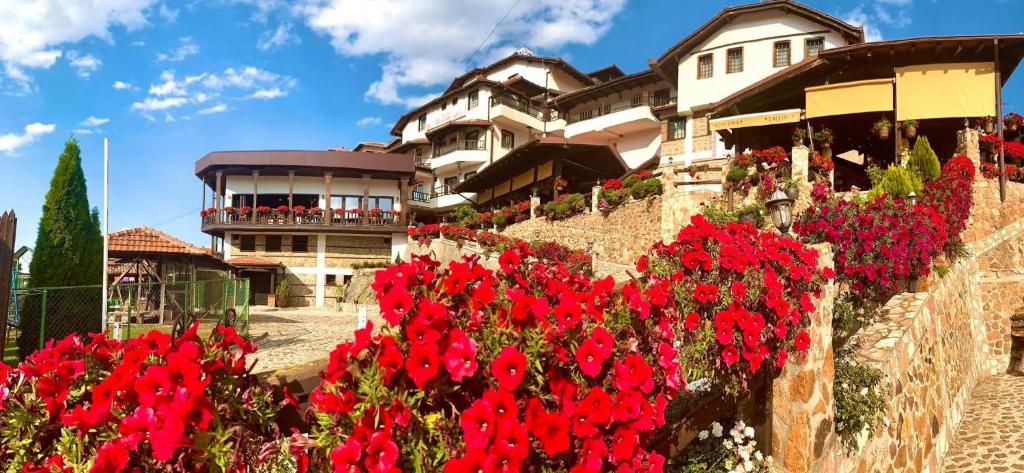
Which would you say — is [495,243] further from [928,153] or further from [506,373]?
[506,373]

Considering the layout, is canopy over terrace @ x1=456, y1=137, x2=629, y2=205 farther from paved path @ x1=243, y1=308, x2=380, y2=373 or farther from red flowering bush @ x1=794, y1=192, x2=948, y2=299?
red flowering bush @ x1=794, y1=192, x2=948, y2=299

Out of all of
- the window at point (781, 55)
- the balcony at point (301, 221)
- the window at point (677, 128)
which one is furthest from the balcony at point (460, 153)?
the window at point (781, 55)

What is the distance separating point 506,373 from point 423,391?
0.28 meters

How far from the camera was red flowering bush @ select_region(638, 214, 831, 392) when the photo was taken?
3322mm

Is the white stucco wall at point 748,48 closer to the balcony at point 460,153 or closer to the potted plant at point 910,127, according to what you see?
the potted plant at point 910,127

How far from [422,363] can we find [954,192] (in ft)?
56.1

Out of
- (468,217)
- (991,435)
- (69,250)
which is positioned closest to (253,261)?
(468,217)

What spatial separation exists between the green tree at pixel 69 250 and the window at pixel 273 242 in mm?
16631

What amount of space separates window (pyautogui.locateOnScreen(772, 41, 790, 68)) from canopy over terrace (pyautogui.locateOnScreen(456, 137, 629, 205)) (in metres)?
8.91

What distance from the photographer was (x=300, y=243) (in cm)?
3250

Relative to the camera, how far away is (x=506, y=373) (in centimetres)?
178

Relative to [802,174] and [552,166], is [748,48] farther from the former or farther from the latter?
[802,174]

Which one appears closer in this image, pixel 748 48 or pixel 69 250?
pixel 69 250

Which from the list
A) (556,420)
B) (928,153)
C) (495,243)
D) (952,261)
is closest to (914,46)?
(928,153)
